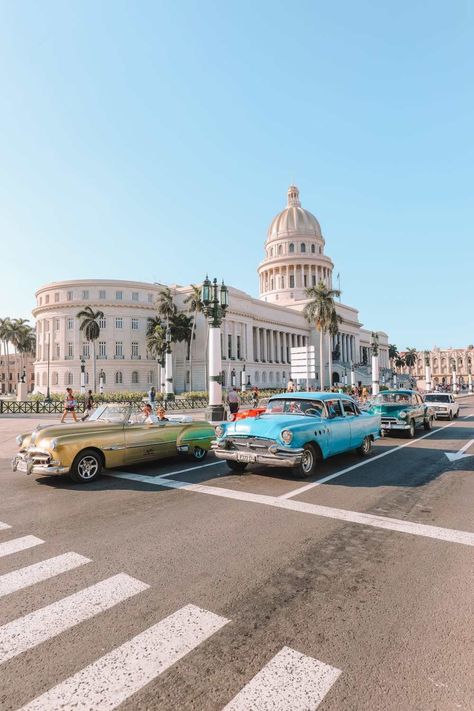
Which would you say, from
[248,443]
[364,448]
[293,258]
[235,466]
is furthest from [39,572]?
[293,258]

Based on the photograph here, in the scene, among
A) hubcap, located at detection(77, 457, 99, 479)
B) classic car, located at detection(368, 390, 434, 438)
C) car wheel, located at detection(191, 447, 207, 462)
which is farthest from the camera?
classic car, located at detection(368, 390, 434, 438)

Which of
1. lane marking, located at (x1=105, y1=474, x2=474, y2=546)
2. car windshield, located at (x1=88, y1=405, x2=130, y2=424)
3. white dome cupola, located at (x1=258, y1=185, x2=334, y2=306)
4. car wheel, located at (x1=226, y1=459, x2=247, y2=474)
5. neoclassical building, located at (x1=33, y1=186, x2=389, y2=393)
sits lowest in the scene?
lane marking, located at (x1=105, y1=474, x2=474, y2=546)

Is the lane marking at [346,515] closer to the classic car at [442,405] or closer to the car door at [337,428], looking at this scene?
the car door at [337,428]

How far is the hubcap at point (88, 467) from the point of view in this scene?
8.54 meters

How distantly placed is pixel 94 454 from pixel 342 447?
5521 mm

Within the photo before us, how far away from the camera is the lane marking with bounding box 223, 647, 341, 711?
2.51 meters

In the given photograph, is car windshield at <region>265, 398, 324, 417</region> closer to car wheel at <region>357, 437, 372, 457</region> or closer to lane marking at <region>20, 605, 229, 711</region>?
car wheel at <region>357, 437, 372, 457</region>

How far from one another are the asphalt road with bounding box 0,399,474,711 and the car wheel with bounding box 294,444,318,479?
3.77ft

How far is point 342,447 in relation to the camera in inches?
390

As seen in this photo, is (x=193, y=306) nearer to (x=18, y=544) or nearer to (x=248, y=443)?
(x=248, y=443)

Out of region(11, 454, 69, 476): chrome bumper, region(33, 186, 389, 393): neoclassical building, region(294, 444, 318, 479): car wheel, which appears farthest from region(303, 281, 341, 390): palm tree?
region(11, 454, 69, 476): chrome bumper

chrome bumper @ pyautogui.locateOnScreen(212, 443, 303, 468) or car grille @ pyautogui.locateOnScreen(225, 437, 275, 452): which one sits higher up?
car grille @ pyautogui.locateOnScreen(225, 437, 275, 452)

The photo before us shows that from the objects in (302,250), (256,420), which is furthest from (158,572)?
(302,250)

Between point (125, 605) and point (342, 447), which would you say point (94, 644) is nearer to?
point (125, 605)
